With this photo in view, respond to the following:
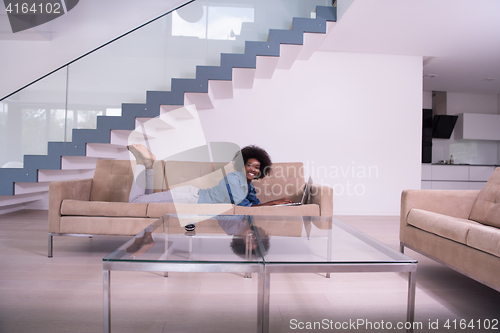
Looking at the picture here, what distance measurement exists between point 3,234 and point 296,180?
3205mm

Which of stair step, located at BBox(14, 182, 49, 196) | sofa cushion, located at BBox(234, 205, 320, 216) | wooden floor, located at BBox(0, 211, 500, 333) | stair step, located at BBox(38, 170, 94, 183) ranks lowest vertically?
wooden floor, located at BBox(0, 211, 500, 333)

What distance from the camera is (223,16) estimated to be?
12.5 feet

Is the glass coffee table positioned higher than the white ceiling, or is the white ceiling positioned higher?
the white ceiling

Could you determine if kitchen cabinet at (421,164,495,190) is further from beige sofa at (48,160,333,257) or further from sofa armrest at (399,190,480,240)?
beige sofa at (48,160,333,257)

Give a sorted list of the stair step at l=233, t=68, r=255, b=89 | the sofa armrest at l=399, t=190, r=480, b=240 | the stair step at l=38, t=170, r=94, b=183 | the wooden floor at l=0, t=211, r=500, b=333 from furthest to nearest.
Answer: the stair step at l=233, t=68, r=255, b=89, the stair step at l=38, t=170, r=94, b=183, the sofa armrest at l=399, t=190, r=480, b=240, the wooden floor at l=0, t=211, r=500, b=333

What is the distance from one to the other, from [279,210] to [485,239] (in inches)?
57.0

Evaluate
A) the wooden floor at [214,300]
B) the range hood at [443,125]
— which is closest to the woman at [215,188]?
the wooden floor at [214,300]

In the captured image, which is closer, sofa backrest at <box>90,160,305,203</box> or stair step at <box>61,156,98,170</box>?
sofa backrest at <box>90,160,305,203</box>

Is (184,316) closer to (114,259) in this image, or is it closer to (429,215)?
(114,259)

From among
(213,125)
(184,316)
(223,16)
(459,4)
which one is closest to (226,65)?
(223,16)

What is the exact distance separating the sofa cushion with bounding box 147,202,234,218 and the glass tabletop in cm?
37

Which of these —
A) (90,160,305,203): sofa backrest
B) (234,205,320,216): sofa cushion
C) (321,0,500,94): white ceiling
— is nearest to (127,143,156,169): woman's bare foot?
(90,160,305,203): sofa backrest

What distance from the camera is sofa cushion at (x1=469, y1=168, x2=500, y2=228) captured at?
2.05m

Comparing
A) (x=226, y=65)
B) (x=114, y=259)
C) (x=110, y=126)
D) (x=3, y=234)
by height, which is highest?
(x=226, y=65)
